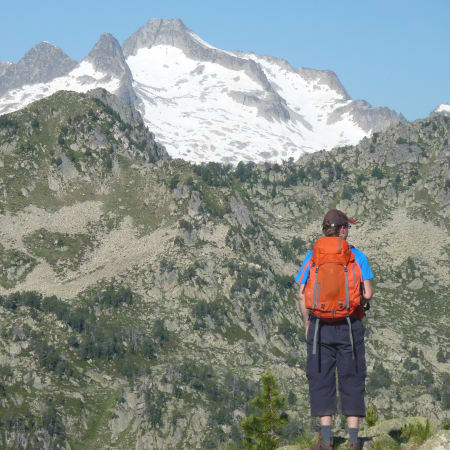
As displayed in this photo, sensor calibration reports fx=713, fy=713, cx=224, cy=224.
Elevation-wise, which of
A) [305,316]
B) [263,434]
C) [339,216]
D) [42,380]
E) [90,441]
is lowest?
[90,441]

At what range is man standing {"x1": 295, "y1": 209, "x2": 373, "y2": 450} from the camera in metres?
19.5

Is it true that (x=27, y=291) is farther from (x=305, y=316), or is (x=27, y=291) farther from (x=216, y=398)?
(x=305, y=316)

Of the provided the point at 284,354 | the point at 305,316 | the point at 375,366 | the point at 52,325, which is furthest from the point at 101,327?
the point at 305,316

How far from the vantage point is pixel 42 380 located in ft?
544

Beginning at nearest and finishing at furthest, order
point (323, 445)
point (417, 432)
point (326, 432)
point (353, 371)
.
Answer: point (353, 371) < point (326, 432) < point (323, 445) < point (417, 432)

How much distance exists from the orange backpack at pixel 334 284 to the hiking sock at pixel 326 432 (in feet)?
9.97

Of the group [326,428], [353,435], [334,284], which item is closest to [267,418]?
[353,435]

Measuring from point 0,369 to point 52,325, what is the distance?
23721 millimetres

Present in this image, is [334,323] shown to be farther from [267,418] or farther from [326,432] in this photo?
[267,418]

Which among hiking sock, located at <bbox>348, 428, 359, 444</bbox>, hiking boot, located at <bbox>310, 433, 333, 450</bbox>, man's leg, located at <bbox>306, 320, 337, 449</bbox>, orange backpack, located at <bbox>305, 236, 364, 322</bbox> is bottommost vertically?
hiking boot, located at <bbox>310, 433, 333, 450</bbox>

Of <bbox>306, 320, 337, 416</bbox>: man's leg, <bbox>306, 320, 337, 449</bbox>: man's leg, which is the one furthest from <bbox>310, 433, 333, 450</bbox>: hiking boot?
<bbox>306, 320, 337, 416</bbox>: man's leg

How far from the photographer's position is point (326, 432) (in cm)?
2017

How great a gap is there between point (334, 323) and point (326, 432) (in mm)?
3130

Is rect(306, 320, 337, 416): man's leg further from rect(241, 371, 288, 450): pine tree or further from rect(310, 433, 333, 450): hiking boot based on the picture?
rect(241, 371, 288, 450): pine tree
